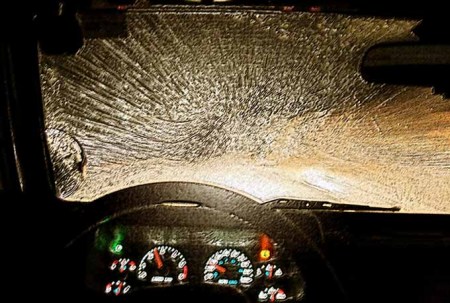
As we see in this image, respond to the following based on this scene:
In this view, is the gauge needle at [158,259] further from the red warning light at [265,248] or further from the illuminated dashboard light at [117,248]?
the red warning light at [265,248]

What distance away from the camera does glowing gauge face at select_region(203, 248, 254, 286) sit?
2768mm

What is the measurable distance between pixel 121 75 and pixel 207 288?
30.8 inches

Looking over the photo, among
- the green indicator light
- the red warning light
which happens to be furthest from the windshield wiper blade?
the green indicator light

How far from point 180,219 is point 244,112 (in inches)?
16.5

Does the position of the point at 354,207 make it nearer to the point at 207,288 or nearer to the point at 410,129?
the point at 410,129

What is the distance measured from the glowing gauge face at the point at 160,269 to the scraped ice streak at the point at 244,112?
0.87 ft

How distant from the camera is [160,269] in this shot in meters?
2.77

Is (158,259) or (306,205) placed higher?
(306,205)

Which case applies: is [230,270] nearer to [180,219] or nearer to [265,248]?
[265,248]

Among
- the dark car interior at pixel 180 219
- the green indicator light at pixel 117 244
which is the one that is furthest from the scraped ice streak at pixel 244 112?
the green indicator light at pixel 117 244

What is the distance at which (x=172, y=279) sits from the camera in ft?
9.09

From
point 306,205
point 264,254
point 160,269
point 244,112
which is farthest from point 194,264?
point 244,112

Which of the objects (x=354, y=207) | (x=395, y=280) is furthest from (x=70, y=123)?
(x=395, y=280)

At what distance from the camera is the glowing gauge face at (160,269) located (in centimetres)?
277
